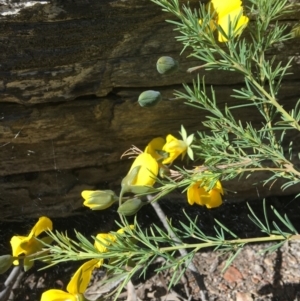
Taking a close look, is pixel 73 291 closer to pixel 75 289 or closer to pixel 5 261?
pixel 75 289

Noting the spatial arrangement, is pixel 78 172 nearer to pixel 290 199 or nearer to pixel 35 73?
pixel 35 73

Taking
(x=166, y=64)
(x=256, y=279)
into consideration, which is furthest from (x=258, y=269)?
(x=166, y=64)

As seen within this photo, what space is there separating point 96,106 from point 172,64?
25cm

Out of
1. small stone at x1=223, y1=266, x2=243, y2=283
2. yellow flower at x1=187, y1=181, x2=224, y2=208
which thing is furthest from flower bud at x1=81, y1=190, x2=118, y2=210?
small stone at x1=223, y1=266, x2=243, y2=283

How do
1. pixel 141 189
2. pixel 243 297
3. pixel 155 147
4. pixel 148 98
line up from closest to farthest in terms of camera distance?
1. pixel 141 189
2. pixel 148 98
3. pixel 155 147
4. pixel 243 297

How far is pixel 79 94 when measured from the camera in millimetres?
1303

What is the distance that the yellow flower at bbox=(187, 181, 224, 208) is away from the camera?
4.01 feet

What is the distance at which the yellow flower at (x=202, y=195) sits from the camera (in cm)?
122

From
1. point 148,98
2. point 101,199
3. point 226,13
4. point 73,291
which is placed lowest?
point 73,291

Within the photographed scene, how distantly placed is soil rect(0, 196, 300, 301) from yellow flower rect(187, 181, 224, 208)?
0.34 metres

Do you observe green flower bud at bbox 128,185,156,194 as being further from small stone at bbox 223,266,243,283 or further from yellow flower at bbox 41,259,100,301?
small stone at bbox 223,266,243,283

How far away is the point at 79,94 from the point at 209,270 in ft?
2.10

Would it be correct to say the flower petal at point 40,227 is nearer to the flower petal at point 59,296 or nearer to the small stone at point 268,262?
the flower petal at point 59,296

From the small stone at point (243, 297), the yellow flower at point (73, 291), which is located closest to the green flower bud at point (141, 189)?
the yellow flower at point (73, 291)
